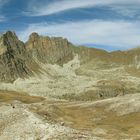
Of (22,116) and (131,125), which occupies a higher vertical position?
(22,116)

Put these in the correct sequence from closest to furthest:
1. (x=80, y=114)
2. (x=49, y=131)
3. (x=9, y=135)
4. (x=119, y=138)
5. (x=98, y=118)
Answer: (x=49, y=131) < (x=9, y=135) < (x=119, y=138) < (x=98, y=118) < (x=80, y=114)

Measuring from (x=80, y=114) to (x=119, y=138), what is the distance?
37819 millimetres

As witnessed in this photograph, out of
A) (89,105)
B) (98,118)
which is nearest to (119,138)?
(98,118)

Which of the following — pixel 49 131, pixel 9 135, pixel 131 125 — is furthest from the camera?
pixel 131 125

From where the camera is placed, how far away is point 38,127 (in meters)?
45.6

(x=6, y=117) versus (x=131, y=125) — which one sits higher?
(x=6, y=117)

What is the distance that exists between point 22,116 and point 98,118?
109 ft

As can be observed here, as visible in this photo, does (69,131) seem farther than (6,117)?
No

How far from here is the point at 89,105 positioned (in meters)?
95.6

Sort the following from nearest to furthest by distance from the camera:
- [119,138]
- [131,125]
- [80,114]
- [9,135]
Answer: [9,135] → [119,138] → [131,125] → [80,114]

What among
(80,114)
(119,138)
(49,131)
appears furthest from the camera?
(80,114)

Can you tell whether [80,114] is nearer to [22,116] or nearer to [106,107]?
[106,107]

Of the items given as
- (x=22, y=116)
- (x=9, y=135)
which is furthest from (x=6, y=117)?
(x=9, y=135)

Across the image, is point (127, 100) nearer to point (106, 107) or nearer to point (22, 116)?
point (106, 107)
